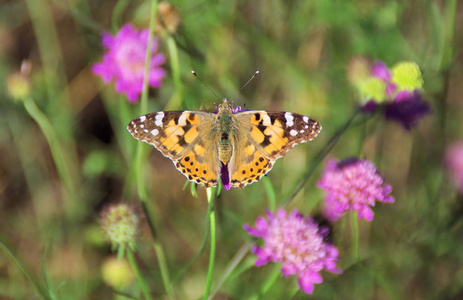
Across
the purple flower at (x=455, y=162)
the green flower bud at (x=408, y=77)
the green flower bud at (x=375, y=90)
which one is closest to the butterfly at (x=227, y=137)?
the green flower bud at (x=375, y=90)

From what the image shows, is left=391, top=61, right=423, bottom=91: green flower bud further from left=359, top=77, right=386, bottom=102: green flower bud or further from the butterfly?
the butterfly

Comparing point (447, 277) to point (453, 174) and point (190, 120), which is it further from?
point (190, 120)

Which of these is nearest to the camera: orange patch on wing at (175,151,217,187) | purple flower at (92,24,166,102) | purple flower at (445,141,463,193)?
orange patch on wing at (175,151,217,187)

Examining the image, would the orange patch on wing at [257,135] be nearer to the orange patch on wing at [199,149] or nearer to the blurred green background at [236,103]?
the orange patch on wing at [199,149]

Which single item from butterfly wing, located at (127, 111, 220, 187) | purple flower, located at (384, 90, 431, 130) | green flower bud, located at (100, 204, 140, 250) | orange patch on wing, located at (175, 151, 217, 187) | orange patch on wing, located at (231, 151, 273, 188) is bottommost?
green flower bud, located at (100, 204, 140, 250)

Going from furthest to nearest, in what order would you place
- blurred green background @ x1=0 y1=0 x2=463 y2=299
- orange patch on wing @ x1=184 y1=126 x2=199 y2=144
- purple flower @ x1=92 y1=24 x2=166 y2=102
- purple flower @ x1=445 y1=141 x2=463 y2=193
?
purple flower @ x1=445 y1=141 x2=463 y2=193 → blurred green background @ x1=0 y1=0 x2=463 y2=299 → purple flower @ x1=92 y1=24 x2=166 y2=102 → orange patch on wing @ x1=184 y1=126 x2=199 y2=144

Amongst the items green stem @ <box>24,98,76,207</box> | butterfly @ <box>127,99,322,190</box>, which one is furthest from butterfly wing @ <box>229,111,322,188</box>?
green stem @ <box>24,98,76,207</box>

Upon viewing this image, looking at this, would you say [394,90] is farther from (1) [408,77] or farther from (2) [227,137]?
(2) [227,137]
